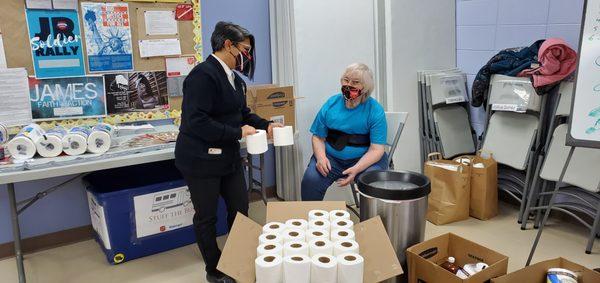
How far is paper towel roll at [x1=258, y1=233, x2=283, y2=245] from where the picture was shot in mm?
1711

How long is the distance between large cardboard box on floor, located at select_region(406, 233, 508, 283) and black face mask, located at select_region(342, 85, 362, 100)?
113 centimetres

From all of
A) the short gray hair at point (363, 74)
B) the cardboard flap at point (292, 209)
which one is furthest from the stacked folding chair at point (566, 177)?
the cardboard flap at point (292, 209)

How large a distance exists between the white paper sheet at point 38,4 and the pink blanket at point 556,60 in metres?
3.27

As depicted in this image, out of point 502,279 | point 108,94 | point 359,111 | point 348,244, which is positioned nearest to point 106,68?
point 108,94

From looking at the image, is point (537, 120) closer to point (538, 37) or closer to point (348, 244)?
point (538, 37)

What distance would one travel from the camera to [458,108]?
4.10 metres

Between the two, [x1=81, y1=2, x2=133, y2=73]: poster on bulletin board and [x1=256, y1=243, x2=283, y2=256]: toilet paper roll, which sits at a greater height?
[x1=81, y1=2, x2=133, y2=73]: poster on bulletin board

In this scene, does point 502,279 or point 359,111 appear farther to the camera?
point 359,111

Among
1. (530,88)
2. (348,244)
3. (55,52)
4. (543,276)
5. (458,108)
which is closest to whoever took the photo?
(348,244)

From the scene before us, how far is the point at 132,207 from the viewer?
9.71 feet

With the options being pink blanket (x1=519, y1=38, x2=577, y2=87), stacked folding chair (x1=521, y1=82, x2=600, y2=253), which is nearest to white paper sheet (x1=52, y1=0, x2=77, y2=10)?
pink blanket (x1=519, y1=38, x2=577, y2=87)

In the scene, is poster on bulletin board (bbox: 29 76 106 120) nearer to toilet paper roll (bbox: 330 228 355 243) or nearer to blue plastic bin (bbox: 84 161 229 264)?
blue plastic bin (bbox: 84 161 229 264)

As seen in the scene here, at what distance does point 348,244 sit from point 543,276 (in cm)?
104

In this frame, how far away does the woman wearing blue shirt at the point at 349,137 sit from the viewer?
310cm
